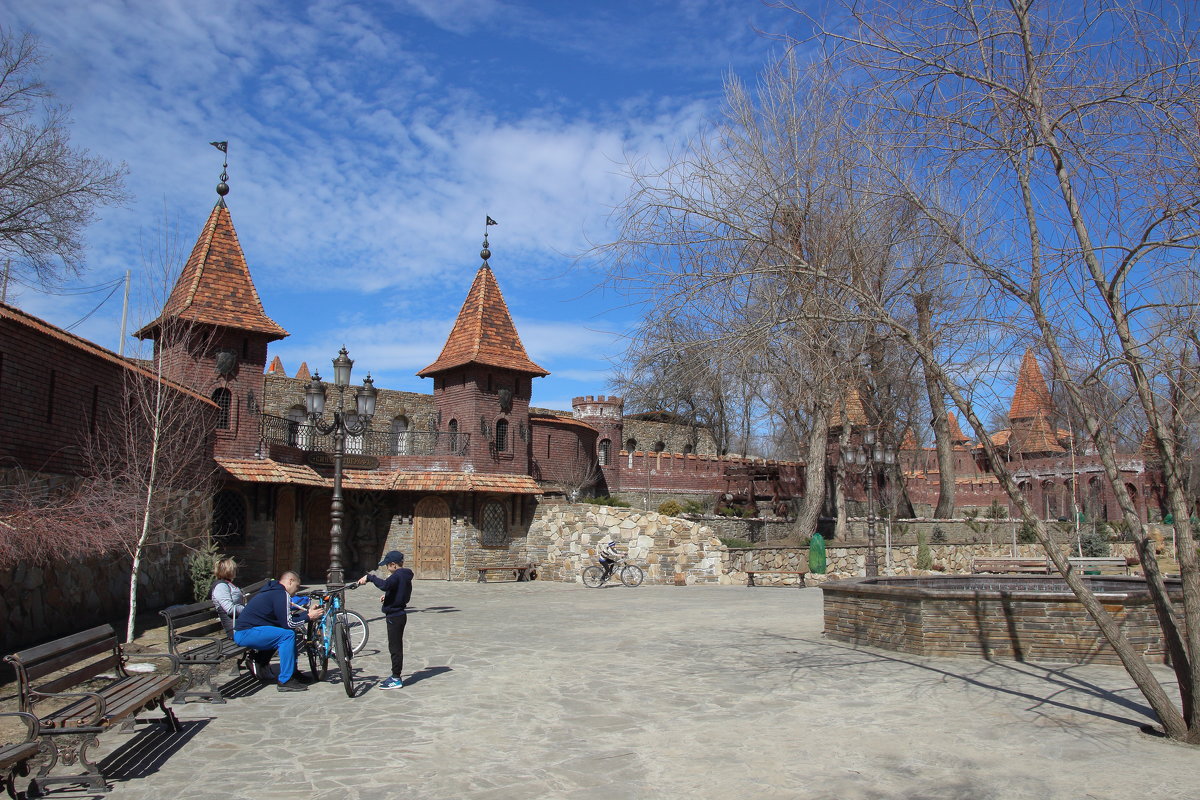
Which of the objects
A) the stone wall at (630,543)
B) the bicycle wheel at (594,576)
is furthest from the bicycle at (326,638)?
the stone wall at (630,543)

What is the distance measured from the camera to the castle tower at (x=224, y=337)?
65.5 feet

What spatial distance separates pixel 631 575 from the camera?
2334 centimetres

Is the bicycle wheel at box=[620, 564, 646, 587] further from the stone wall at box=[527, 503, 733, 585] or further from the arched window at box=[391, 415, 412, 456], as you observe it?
the arched window at box=[391, 415, 412, 456]

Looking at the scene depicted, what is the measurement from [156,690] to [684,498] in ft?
102

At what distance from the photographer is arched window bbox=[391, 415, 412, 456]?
25.8 meters

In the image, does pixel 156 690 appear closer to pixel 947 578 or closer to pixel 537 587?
pixel 947 578

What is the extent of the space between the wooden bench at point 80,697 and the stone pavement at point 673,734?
191 millimetres

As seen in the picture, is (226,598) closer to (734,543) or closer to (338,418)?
(338,418)

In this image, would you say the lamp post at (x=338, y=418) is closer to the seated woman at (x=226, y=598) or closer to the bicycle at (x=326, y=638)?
the seated woman at (x=226, y=598)

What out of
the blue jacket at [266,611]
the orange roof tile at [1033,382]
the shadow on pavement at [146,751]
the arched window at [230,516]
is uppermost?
the orange roof tile at [1033,382]

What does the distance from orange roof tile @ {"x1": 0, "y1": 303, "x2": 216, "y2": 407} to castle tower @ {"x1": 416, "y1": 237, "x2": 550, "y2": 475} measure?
405 inches

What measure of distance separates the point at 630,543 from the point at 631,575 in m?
1.18

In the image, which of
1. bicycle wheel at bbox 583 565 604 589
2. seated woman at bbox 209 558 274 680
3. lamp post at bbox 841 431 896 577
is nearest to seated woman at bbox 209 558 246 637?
seated woman at bbox 209 558 274 680

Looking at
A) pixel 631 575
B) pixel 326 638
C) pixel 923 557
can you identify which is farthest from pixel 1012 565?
pixel 326 638
